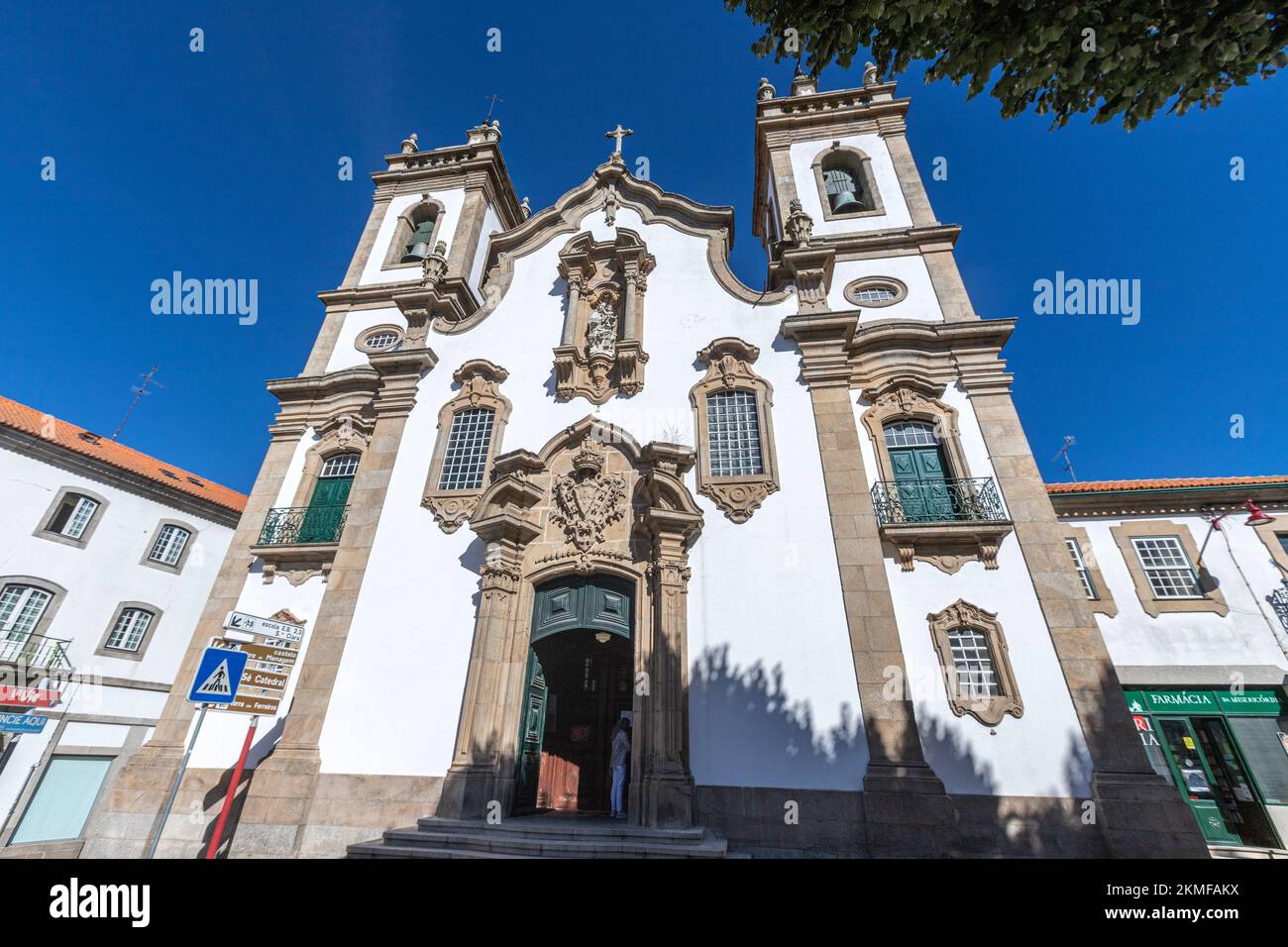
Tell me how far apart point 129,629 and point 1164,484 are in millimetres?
32846

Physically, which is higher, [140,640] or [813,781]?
[140,640]

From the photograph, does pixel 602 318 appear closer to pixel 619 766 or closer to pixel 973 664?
pixel 619 766

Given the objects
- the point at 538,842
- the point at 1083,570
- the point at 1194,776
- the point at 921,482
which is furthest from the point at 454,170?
the point at 1194,776

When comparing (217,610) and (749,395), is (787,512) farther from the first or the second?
(217,610)

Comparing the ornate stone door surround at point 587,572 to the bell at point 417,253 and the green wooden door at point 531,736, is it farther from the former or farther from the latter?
the bell at point 417,253

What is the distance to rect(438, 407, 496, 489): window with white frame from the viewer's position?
12.1m

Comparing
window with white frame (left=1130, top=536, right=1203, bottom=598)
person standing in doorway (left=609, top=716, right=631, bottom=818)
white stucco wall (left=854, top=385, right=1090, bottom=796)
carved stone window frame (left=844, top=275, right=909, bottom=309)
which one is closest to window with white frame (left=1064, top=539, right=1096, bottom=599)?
window with white frame (left=1130, top=536, right=1203, bottom=598)

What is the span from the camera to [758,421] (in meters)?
11.4

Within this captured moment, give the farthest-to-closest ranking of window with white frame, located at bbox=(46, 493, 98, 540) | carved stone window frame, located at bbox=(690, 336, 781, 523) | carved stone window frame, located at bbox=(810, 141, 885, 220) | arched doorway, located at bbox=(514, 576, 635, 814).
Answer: window with white frame, located at bbox=(46, 493, 98, 540) → carved stone window frame, located at bbox=(810, 141, 885, 220) → carved stone window frame, located at bbox=(690, 336, 781, 523) → arched doorway, located at bbox=(514, 576, 635, 814)

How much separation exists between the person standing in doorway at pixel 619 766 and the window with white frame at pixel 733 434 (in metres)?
5.10

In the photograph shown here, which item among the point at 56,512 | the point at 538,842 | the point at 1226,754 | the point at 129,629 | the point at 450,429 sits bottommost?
the point at 538,842

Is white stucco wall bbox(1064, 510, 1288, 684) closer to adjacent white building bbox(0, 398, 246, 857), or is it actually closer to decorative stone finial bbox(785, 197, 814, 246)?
decorative stone finial bbox(785, 197, 814, 246)

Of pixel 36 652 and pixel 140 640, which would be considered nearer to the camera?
pixel 36 652

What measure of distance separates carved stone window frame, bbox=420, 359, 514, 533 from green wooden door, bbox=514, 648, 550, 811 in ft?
10.9
